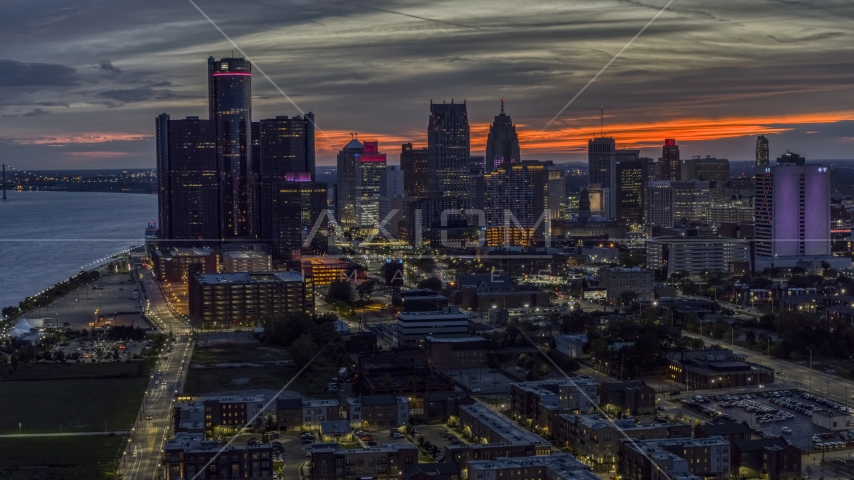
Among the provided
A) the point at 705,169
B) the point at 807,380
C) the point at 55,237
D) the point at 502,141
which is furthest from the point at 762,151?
the point at 807,380

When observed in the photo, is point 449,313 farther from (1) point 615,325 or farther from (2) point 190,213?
(2) point 190,213

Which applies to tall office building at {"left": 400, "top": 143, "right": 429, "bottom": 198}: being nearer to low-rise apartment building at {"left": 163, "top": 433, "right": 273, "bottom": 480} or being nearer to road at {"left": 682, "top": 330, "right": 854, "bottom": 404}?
road at {"left": 682, "top": 330, "right": 854, "bottom": 404}

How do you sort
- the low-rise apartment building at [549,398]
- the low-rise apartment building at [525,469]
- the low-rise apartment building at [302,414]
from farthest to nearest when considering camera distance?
the low-rise apartment building at [549,398]
the low-rise apartment building at [302,414]
the low-rise apartment building at [525,469]

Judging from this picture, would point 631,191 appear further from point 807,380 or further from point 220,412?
point 220,412

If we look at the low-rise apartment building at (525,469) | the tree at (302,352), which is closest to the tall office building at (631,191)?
the tree at (302,352)

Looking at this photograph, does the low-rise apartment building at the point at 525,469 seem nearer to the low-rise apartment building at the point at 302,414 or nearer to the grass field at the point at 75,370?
the low-rise apartment building at the point at 302,414

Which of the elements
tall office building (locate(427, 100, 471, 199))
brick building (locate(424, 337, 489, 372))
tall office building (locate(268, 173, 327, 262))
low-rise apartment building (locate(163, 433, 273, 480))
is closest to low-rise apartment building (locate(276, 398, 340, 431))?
low-rise apartment building (locate(163, 433, 273, 480))
